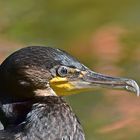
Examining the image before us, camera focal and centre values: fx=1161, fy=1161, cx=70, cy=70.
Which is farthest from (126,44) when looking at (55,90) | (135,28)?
(55,90)

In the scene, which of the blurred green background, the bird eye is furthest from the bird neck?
the blurred green background

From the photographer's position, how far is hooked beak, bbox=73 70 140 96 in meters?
6.62

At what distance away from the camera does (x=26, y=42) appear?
9594 millimetres

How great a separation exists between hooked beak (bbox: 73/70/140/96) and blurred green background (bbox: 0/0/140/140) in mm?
1273

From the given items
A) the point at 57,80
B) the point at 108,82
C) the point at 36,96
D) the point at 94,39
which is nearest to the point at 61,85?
the point at 57,80

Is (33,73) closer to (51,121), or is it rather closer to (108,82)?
(51,121)

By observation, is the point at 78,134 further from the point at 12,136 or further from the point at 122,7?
the point at 122,7

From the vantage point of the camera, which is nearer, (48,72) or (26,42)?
(48,72)

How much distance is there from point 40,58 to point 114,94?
7.29 ft

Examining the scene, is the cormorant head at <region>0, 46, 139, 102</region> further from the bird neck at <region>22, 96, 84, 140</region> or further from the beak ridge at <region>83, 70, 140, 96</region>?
the beak ridge at <region>83, 70, 140, 96</region>

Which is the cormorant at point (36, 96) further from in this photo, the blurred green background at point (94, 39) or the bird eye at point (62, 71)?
the blurred green background at point (94, 39)

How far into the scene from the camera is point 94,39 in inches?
386

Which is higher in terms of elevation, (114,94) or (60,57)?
(60,57)

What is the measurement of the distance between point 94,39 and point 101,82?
10.4ft
